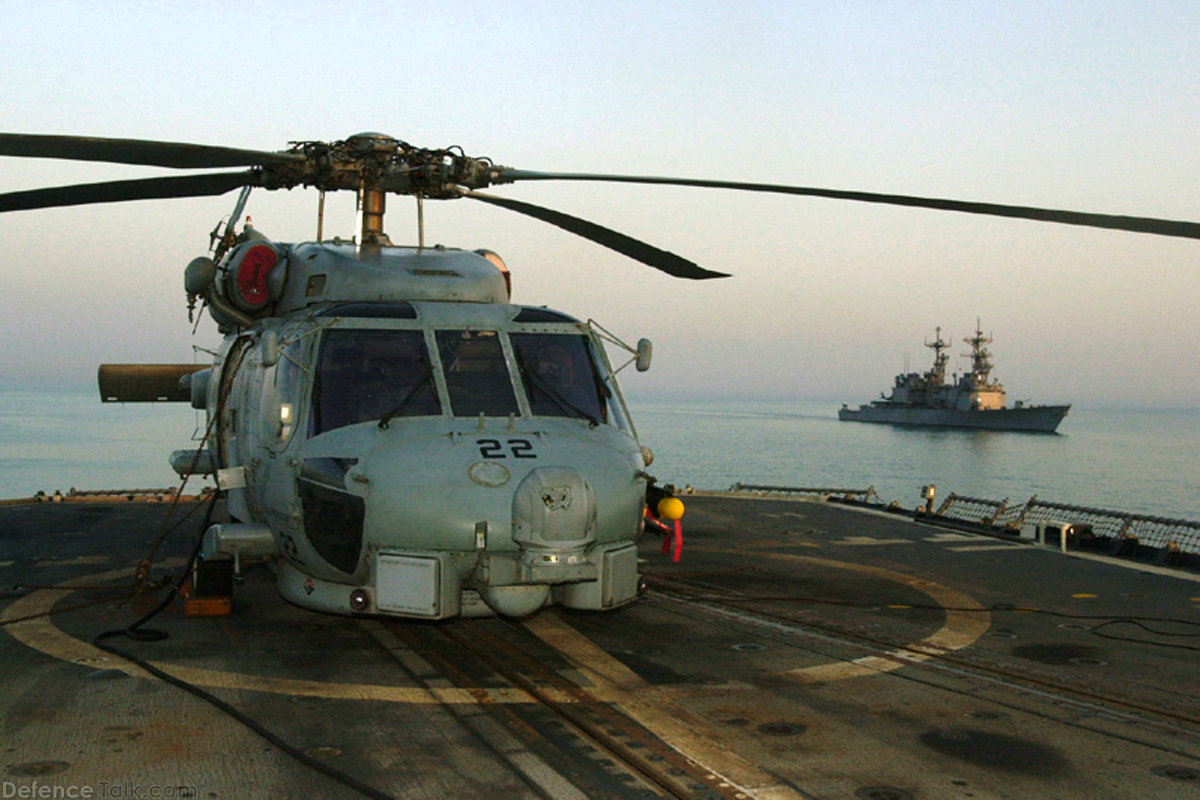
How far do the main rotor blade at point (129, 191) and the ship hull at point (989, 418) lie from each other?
12292 cm

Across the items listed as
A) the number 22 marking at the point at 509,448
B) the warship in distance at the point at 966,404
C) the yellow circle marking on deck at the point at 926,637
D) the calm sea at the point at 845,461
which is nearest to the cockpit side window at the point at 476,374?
the number 22 marking at the point at 509,448

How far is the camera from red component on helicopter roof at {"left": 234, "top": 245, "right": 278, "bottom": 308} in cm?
1073

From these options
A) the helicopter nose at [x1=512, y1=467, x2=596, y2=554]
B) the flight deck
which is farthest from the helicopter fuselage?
the flight deck

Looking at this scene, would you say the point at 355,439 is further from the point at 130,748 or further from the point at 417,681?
the point at 130,748

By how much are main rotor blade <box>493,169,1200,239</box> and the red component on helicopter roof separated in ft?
10.3

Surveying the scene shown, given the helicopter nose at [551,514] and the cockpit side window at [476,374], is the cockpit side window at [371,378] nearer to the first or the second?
the cockpit side window at [476,374]

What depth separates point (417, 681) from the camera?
25.1 feet

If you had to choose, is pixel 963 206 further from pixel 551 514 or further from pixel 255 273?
pixel 255 273

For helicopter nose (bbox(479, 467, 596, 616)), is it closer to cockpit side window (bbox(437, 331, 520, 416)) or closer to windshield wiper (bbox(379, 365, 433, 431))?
cockpit side window (bbox(437, 331, 520, 416))

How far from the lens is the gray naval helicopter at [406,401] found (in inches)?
295

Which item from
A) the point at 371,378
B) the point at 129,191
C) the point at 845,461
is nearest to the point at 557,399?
the point at 371,378

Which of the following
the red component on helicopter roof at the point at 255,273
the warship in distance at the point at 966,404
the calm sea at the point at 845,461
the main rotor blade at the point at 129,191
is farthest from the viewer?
the warship in distance at the point at 966,404

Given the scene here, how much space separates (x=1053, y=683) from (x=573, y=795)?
4372mm

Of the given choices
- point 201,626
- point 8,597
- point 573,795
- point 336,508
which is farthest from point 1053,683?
point 8,597
